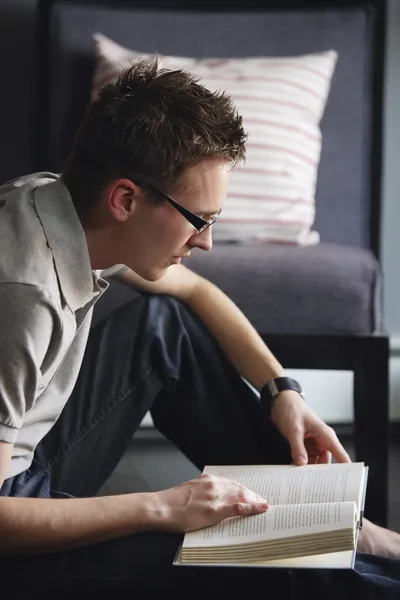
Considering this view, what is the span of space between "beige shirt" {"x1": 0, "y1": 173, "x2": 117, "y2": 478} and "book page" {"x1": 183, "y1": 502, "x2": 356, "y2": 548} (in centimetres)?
24

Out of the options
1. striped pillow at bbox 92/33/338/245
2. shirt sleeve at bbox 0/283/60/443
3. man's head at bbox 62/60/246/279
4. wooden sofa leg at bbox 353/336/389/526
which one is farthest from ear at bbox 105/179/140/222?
striped pillow at bbox 92/33/338/245

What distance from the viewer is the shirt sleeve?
1.11 meters

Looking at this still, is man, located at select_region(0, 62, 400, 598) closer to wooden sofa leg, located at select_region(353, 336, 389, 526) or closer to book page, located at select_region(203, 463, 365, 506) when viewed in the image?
book page, located at select_region(203, 463, 365, 506)

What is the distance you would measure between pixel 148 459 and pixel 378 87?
3.65ft

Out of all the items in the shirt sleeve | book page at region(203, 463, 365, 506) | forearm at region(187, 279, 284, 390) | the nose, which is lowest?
book page at region(203, 463, 365, 506)

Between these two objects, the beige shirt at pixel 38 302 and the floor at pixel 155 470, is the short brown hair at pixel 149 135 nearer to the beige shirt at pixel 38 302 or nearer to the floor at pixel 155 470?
the beige shirt at pixel 38 302

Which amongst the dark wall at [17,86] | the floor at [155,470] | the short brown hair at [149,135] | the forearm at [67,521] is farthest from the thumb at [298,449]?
the dark wall at [17,86]

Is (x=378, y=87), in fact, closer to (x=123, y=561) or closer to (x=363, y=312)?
(x=363, y=312)

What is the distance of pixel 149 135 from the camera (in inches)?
47.9

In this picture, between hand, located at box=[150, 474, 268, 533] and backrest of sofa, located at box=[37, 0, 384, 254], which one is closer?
hand, located at box=[150, 474, 268, 533]

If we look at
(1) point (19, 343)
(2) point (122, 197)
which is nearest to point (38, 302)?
(1) point (19, 343)

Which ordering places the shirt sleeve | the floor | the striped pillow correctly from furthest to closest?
the striped pillow < the floor < the shirt sleeve

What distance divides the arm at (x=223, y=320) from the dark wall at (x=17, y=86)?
133cm

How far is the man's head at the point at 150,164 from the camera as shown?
4.02ft
